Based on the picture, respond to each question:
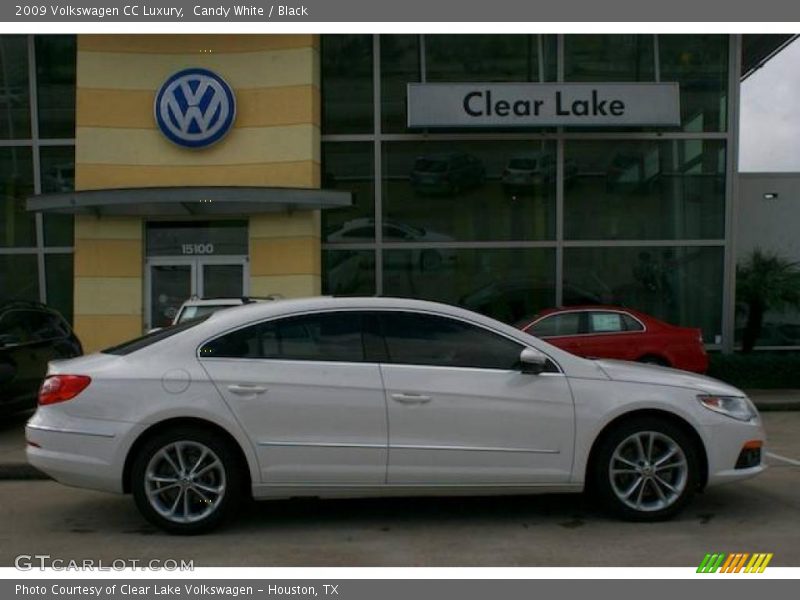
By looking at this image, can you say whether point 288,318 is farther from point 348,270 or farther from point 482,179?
point 482,179

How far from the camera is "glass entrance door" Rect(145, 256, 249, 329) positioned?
45.4ft

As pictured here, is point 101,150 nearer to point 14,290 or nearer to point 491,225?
point 14,290

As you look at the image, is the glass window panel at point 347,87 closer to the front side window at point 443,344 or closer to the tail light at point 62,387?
the front side window at point 443,344

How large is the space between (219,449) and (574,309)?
7.89 metres

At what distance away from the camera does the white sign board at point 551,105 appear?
13.8 m

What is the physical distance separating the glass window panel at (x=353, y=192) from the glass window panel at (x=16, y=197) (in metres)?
5.10

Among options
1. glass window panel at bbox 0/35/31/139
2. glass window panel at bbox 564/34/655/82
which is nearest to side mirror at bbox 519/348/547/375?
glass window panel at bbox 564/34/655/82

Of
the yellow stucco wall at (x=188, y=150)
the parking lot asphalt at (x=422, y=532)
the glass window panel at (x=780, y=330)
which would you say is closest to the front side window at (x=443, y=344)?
the parking lot asphalt at (x=422, y=532)

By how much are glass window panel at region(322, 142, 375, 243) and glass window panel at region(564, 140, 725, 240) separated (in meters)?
3.33

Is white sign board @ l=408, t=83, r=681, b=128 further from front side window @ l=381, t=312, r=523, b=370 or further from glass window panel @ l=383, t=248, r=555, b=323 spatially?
front side window @ l=381, t=312, r=523, b=370

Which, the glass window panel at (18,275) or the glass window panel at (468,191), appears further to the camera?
the glass window panel at (18,275)

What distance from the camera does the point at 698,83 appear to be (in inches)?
567

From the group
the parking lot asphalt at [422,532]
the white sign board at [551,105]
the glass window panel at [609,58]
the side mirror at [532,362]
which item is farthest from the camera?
the glass window panel at [609,58]

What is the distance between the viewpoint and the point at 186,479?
552 cm
